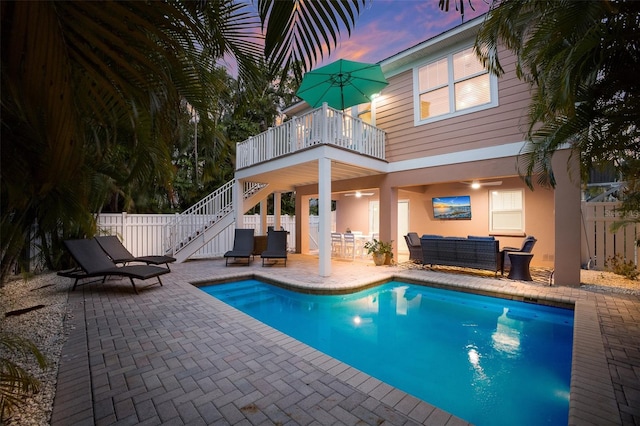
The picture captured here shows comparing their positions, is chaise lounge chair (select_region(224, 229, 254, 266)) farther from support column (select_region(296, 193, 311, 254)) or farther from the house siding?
the house siding

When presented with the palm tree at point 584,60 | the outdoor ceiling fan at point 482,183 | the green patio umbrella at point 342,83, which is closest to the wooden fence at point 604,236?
the outdoor ceiling fan at point 482,183

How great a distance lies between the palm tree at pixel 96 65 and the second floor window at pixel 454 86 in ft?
25.4

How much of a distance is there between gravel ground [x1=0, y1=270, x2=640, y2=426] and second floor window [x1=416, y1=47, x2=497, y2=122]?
5.40 metres

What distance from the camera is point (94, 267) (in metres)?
6.00

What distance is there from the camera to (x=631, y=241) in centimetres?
777

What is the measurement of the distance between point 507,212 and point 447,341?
750 cm

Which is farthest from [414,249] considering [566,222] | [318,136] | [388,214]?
[318,136]

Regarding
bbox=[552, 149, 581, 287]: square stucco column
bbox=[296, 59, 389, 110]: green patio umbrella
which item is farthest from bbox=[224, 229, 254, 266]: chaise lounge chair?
bbox=[552, 149, 581, 287]: square stucco column

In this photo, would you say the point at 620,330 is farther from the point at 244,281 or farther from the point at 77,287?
the point at 77,287

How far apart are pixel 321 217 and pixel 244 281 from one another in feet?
9.60

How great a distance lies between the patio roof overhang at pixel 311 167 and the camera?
794cm

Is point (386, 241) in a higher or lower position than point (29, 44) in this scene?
lower

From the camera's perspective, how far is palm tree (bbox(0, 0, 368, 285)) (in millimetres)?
697

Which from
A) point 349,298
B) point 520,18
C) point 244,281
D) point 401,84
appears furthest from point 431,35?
point 244,281
